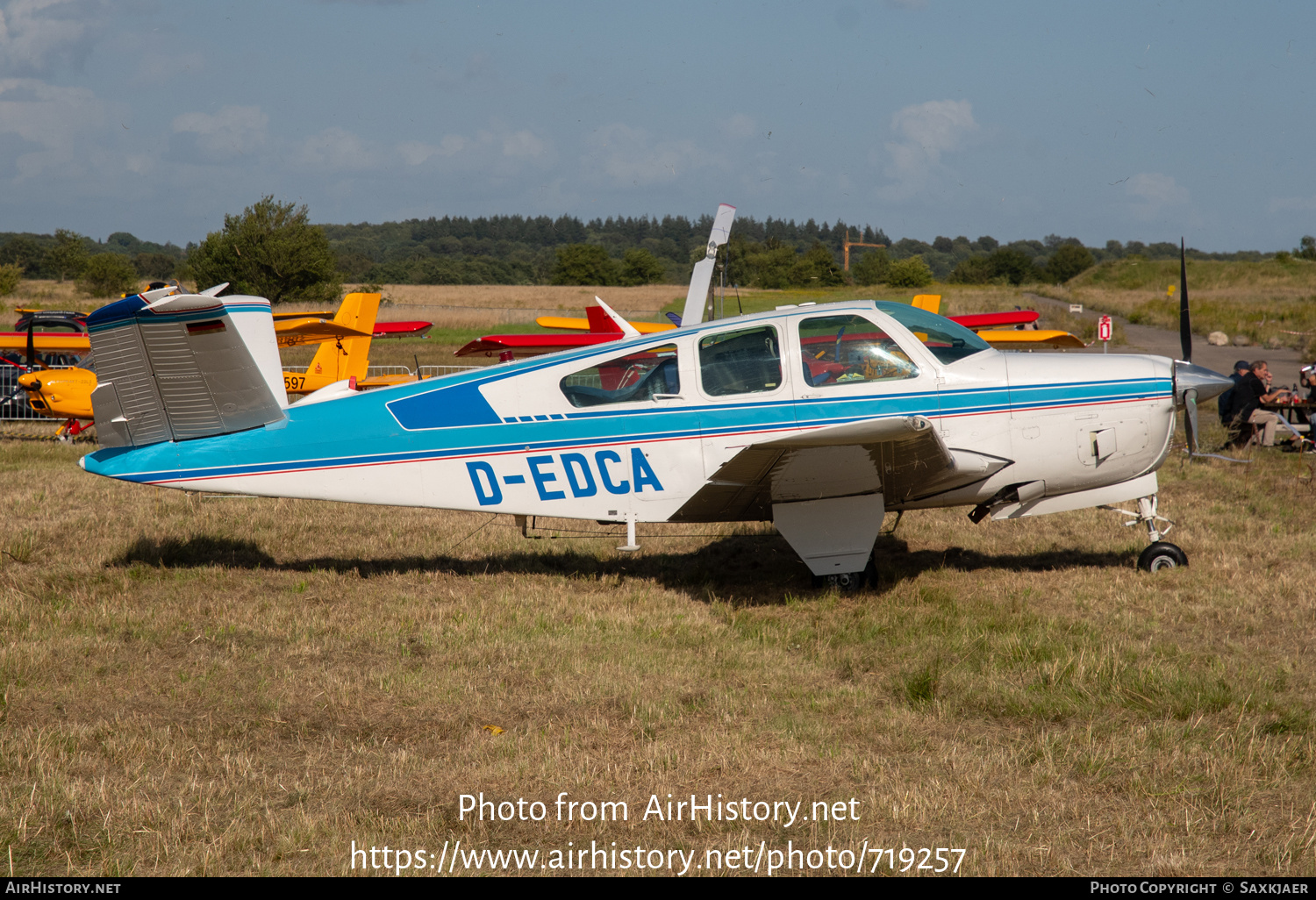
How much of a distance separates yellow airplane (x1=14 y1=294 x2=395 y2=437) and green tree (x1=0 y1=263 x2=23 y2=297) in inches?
1575

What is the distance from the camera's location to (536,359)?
6.89 meters

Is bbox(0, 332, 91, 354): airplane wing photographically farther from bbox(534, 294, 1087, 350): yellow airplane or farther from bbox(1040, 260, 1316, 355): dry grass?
bbox(1040, 260, 1316, 355): dry grass

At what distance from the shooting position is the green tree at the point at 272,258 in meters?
49.2

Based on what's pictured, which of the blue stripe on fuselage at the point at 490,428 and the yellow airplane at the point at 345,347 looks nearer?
the blue stripe on fuselage at the point at 490,428

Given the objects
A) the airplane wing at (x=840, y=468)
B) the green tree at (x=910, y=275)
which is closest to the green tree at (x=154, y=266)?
the green tree at (x=910, y=275)

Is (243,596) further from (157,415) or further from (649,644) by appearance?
(649,644)

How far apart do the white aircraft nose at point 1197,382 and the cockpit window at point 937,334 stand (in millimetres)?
1404

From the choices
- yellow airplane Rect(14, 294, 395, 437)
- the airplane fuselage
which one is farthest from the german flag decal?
yellow airplane Rect(14, 294, 395, 437)

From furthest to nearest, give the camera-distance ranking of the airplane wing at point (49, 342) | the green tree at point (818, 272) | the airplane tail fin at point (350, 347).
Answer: the green tree at point (818, 272) → the airplane wing at point (49, 342) → the airplane tail fin at point (350, 347)

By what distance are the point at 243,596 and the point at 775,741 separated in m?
4.44

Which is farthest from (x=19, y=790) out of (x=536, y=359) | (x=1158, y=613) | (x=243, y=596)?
(x=1158, y=613)

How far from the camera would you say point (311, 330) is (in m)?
15.1

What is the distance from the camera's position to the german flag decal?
654 cm

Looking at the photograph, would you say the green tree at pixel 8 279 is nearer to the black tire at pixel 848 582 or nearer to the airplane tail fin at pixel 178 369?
the airplane tail fin at pixel 178 369
